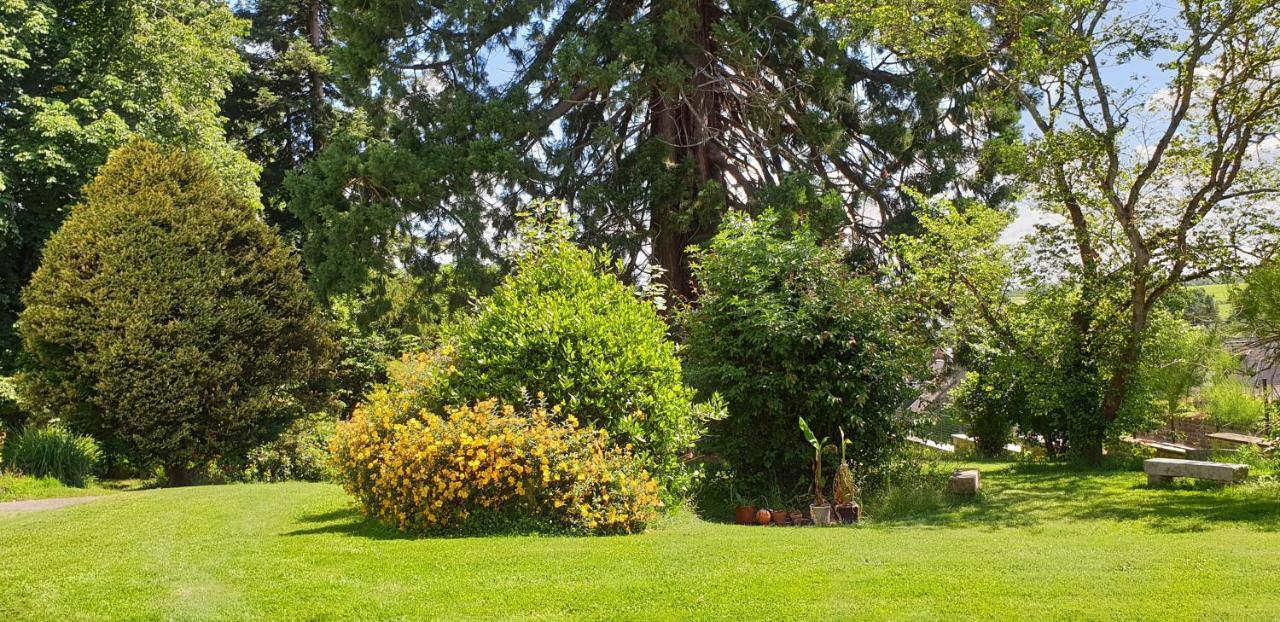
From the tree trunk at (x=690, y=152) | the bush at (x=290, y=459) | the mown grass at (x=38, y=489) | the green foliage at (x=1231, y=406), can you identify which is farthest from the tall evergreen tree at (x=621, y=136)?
the green foliage at (x=1231, y=406)

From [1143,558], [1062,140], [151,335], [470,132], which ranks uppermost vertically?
[470,132]

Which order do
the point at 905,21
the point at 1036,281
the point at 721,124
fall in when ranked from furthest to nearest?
the point at 721,124 → the point at 1036,281 → the point at 905,21

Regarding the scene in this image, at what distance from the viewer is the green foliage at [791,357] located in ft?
34.1

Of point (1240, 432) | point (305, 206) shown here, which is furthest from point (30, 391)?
point (1240, 432)

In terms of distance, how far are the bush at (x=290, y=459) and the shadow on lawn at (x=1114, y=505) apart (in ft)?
34.6

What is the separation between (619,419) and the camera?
27.1 feet

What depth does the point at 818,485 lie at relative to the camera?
997 centimetres

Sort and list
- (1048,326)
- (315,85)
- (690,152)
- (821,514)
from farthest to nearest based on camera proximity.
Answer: (315,85) → (690,152) → (1048,326) → (821,514)

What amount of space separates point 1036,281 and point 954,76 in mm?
4035

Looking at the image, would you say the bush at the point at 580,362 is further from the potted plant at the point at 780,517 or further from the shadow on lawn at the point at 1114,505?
the shadow on lawn at the point at 1114,505

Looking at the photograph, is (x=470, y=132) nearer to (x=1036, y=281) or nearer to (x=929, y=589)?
(x=1036, y=281)

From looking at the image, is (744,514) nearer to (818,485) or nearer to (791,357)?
(818,485)

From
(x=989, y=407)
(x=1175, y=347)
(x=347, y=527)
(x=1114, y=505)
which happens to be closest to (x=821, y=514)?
(x=1114, y=505)

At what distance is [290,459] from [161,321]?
349cm
